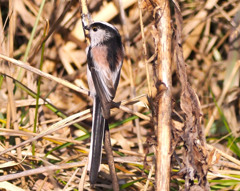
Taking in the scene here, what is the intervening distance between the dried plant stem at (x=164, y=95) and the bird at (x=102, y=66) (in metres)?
0.54

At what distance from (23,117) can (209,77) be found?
2.04 meters

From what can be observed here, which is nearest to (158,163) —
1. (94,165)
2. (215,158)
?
(215,158)

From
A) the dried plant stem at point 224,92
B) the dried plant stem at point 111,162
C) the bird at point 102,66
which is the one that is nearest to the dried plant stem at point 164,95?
the dried plant stem at point 111,162

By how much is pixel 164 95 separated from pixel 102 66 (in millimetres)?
995

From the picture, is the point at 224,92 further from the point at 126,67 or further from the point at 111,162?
the point at 111,162

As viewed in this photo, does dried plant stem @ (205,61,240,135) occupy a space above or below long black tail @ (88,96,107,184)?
above

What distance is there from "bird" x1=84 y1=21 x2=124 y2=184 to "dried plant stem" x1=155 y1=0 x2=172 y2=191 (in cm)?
54

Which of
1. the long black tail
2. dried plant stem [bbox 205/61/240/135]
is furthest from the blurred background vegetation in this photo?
the long black tail

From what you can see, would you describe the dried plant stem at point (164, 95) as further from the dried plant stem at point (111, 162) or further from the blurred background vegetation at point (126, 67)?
the blurred background vegetation at point (126, 67)

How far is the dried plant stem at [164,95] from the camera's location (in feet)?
6.56

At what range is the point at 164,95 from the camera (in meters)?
2.07

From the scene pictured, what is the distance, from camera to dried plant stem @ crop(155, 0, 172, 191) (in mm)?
1999

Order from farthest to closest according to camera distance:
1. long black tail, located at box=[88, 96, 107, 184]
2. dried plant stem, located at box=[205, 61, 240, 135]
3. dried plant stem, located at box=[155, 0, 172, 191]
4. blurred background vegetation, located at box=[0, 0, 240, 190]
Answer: dried plant stem, located at box=[205, 61, 240, 135] < blurred background vegetation, located at box=[0, 0, 240, 190] < long black tail, located at box=[88, 96, 107, 184] < dried plant stem, located at box=[155, 0, 172, 191]

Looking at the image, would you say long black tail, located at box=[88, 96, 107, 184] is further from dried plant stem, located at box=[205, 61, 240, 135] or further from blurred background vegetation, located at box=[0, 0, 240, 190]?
dried plant stem, located at box=[205, 61, 240, 135]
